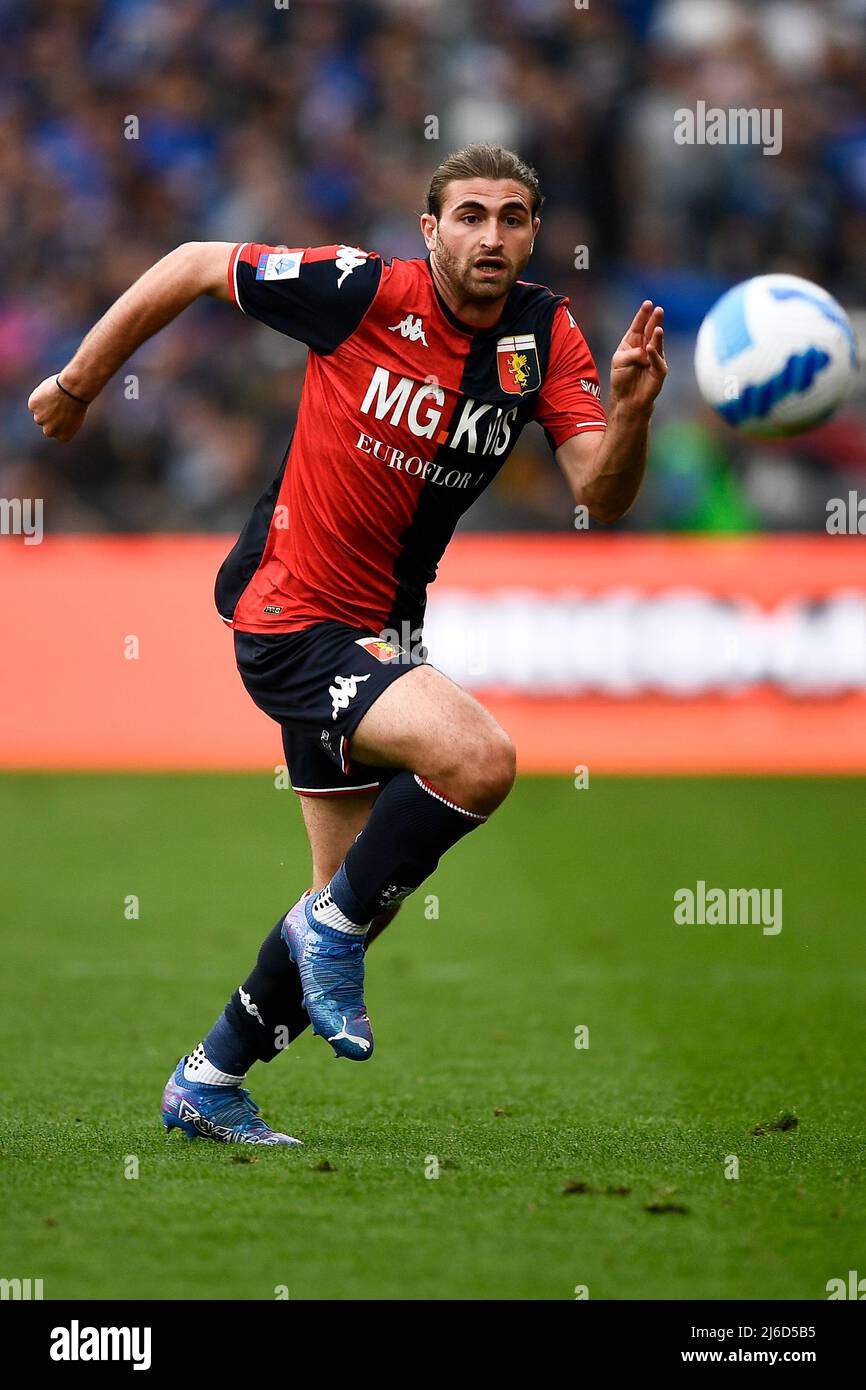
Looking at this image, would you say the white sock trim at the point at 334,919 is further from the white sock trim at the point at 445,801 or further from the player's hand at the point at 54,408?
the player's hand at the point at 54,408

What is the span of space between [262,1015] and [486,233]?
84.3 inches

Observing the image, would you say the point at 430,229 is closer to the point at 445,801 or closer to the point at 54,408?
the point at 54,408

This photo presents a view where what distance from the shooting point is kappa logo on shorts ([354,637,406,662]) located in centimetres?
482

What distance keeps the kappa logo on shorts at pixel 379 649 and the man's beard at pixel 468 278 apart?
0.92m

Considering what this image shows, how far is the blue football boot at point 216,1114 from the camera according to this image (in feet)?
16.6

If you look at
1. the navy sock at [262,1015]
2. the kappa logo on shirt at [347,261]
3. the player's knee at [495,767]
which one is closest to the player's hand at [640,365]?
the kappa logo on shirt at [347,261]

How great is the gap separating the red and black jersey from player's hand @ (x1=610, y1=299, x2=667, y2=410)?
12.8 inches

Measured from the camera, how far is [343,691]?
4.75m

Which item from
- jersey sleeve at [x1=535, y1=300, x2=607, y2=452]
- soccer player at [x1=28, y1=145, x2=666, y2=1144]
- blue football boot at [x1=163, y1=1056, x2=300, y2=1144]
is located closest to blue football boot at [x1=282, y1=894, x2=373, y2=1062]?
soccer player at [x1=28, y1=145, x2=666, y2=1144]

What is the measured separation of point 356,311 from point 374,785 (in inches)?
49.0

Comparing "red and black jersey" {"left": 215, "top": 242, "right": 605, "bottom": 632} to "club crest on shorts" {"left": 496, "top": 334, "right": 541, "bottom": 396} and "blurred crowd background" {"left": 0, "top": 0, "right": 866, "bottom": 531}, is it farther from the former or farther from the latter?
"blurred crowd background" {"left": 0, "top": 0, "right": 866, "bottom": 531}

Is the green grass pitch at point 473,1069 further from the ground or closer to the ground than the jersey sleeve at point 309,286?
closer to the ground

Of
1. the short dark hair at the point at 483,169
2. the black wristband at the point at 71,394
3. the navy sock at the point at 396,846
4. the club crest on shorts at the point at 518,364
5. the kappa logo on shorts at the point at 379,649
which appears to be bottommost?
the navy sock at the point at 396,846
